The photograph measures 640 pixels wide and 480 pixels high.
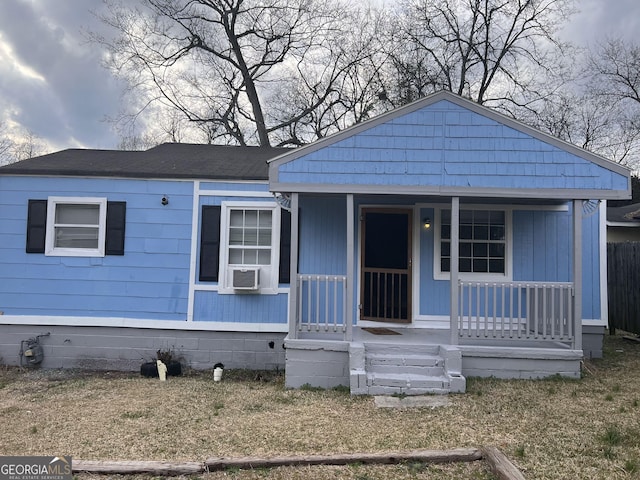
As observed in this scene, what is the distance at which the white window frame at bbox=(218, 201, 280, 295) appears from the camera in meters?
6.59

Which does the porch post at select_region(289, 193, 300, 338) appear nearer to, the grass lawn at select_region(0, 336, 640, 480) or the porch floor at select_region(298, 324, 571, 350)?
the porch floor at select_region(298, 324, 571, 350)

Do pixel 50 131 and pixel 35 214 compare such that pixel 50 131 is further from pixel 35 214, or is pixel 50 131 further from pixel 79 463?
pixel 79 463

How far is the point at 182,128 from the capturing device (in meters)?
20.3

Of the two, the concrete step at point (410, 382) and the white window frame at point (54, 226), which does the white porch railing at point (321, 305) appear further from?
the white window frame at point (54, 226)

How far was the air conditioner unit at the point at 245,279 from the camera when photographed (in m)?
6.39

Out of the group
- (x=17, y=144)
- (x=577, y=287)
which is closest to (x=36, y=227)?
(x=577, y=287)

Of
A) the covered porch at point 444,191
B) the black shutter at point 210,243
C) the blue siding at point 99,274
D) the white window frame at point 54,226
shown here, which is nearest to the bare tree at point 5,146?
the blue siding at point 99,274

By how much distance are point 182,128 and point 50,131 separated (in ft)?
19.8

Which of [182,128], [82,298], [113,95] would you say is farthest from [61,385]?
[182,128]

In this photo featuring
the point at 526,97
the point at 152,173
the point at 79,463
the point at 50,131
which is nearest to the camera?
the point at 79,463

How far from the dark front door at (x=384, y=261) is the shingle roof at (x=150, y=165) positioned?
6.49 ft

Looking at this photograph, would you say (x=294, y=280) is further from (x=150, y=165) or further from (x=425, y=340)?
(x=150, y=165)

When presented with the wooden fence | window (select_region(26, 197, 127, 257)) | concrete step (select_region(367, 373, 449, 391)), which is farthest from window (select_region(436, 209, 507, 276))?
window (select_region(26, 197, 127, 257))

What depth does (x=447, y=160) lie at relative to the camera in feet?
17.9
